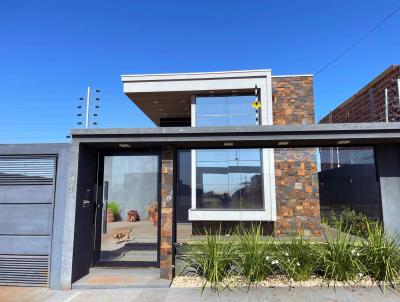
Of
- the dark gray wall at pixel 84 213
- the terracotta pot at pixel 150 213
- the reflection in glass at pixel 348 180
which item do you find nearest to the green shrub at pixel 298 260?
the terracotta pot at pixel 150 213

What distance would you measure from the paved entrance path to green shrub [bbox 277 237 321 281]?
336mm

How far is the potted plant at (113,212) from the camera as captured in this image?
671 centimetres

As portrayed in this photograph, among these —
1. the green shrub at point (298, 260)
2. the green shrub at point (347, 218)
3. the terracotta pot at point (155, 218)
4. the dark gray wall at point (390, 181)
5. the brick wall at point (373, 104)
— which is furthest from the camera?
the green shrub at point (347, 218)

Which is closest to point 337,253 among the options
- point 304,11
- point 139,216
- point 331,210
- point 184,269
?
point 184,269

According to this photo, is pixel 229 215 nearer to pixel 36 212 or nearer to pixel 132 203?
pixel 132 203

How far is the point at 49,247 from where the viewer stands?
5.72m

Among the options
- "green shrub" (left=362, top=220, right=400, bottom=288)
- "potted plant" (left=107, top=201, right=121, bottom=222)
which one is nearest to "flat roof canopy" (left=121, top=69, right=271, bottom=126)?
"potted plant" (left=107, top=201, right=121, bottom=222)

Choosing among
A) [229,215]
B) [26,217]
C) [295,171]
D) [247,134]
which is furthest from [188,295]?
[295,171]

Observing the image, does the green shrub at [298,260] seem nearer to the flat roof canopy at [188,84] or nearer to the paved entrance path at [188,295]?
the paved entrance path at [188,295]

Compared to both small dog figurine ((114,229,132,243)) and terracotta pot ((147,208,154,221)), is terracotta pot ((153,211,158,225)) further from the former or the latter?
small dog figurine ((114,229,132,243))

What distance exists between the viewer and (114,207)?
6.77 m

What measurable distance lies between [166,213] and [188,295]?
5.01 feet

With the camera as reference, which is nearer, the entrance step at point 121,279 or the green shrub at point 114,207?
the entrance step at point 121,279

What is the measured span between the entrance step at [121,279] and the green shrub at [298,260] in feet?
6.94
